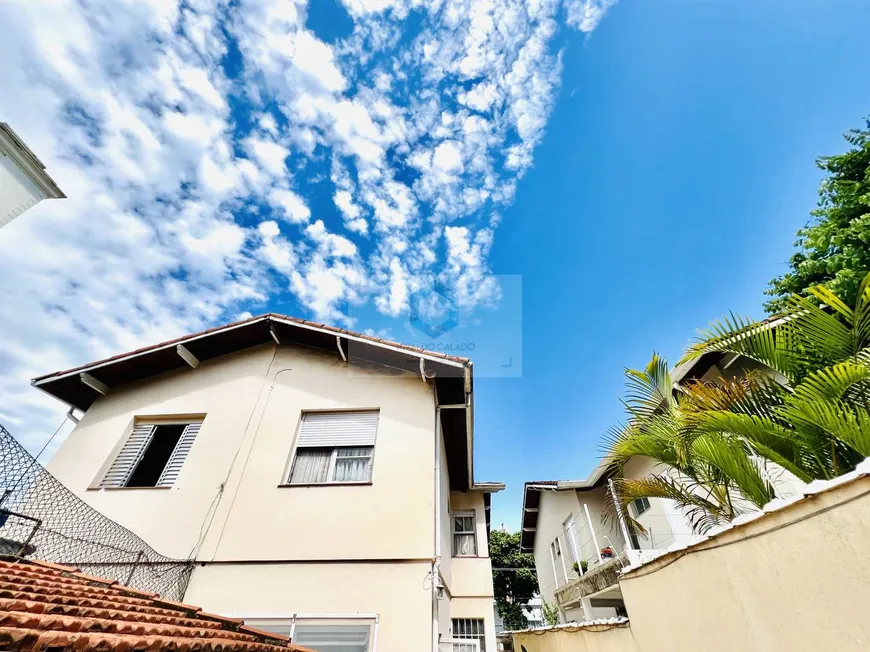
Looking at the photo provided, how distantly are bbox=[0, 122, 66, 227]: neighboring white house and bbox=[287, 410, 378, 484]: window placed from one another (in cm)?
603

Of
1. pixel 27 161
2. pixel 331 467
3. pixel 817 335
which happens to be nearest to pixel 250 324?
pixel 331 467

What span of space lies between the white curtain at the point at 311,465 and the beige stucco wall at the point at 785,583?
5.16m

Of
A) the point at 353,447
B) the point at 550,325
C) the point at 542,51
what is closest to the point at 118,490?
the point at 353,447

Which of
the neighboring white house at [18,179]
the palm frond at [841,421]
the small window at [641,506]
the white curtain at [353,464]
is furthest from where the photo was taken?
the small window at [641,506]

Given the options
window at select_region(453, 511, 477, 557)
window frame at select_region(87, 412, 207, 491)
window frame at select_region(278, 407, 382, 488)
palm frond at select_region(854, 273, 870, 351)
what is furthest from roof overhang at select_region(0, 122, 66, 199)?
window at select_region(453, 511, 477, 557)

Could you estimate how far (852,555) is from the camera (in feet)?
5.46

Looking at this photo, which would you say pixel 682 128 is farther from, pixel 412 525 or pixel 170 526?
pixel 170 526

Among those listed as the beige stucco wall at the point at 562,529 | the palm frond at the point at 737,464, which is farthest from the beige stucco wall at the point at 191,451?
the beige stucco wall at the point at 562,529

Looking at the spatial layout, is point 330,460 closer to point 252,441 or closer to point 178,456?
point 252,441

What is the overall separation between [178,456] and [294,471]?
2.43 m

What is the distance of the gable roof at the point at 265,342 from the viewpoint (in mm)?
6789

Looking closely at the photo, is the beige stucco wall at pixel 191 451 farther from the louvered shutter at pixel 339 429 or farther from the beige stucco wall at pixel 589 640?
the beige stucco wall at pixel 589 640

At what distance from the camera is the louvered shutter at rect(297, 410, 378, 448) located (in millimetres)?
6398

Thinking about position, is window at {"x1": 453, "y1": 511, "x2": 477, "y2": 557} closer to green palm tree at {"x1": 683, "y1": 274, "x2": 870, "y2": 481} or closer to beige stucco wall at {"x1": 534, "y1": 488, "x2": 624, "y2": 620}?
beige stucco wall at {"x1": 534, "y1": 488, "x2": 624, "y2": 620}
